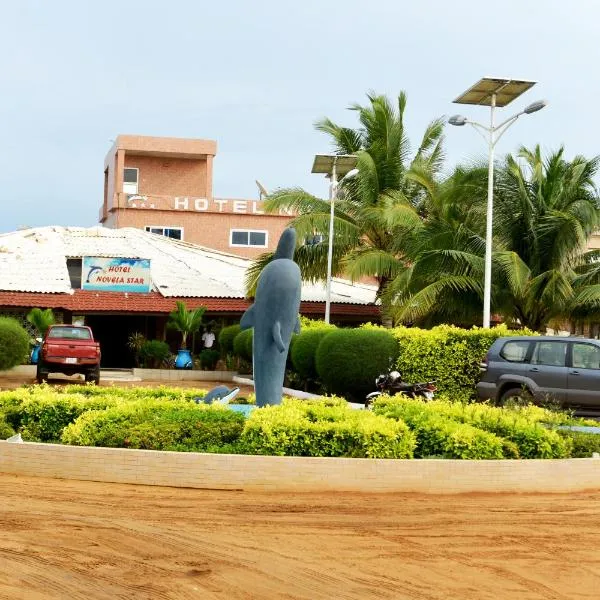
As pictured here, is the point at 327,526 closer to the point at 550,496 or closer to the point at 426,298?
the point at 550,496

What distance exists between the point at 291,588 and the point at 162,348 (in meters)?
27.1

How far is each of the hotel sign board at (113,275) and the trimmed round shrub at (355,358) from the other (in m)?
12.9

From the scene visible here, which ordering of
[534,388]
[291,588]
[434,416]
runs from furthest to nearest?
[534,388] → [434,416] → [291,588]

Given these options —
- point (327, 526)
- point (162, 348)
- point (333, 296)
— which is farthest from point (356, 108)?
point (327, 526)

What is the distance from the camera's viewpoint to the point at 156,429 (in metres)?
10.9

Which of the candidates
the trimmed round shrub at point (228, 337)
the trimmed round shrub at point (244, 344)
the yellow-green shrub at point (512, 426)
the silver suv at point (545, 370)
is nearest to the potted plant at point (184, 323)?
the trimmed round shrub at point (228, 337)

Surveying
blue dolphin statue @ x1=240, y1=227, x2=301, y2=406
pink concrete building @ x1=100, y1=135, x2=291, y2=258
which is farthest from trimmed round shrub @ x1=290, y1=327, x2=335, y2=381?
pink concrete building @ x1=100, y1=135, x2=291, y2=258

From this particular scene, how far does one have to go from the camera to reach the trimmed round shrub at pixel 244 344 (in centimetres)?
3038

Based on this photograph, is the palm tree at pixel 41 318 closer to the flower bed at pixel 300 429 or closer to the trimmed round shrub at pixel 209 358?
the trimmed round shrub at pixel 209 358

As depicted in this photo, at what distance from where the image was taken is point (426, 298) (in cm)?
2561

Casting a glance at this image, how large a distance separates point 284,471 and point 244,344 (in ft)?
68.4

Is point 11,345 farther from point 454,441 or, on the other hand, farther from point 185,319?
point 454,441

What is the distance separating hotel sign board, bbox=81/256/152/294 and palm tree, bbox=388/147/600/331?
10253 mm

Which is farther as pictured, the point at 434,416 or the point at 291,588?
the point at 434,416
